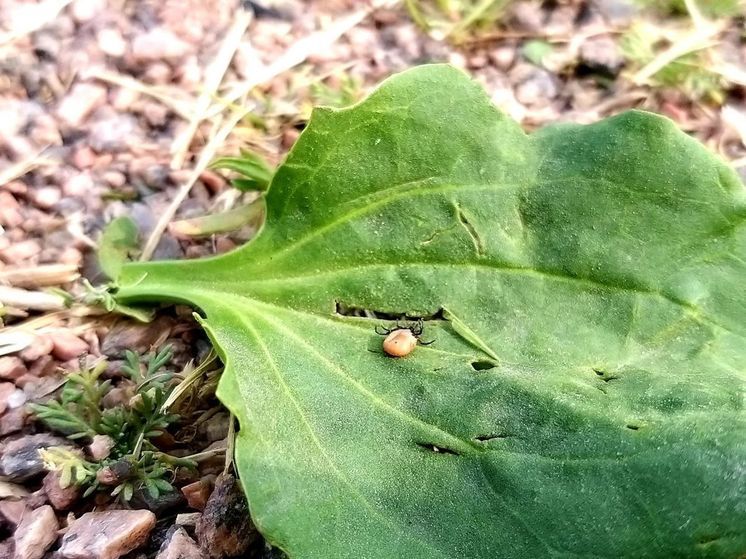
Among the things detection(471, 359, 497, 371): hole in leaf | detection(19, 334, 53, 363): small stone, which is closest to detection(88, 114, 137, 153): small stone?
detection(19, 334, 53, 363): small stone

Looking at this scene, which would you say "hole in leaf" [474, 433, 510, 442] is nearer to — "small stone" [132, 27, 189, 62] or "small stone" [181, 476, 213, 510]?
"small stone" [181, 476, 213, 510]

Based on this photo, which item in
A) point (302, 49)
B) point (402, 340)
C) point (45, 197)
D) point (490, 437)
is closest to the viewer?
point (490, 437)

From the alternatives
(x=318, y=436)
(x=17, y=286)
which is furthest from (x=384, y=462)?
(x=17, y=286)

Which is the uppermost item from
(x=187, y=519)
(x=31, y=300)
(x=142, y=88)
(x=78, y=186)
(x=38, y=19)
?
(x=38, y=19)

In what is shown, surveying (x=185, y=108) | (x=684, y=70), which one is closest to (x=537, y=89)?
(x=684, y=70)

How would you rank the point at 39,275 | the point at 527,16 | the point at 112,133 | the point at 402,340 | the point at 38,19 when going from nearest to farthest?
the point at 402,340, the point at 39,275, the point at 112,133, the point at 38,19, the point at 527,16

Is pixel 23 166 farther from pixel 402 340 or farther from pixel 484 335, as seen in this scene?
pixel 484 335

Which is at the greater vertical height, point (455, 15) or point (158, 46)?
point (158, 46)

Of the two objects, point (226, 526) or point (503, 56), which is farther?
point (503, 56)
